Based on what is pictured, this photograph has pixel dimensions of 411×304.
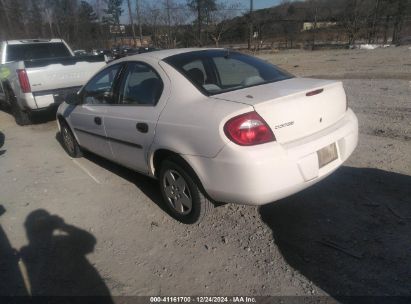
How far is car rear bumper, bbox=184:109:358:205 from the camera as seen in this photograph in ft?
8.55

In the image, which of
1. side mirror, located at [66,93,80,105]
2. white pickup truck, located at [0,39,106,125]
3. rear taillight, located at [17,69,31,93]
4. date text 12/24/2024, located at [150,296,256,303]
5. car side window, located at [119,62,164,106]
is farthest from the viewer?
white pickup truck, located at [0,39,106,125]

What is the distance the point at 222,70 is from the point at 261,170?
65.3 inches

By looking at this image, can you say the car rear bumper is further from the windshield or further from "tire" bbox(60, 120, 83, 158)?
"tire" bbox(60, 120, 83, 158)

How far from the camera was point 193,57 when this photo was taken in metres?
3.63

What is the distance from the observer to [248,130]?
263cm

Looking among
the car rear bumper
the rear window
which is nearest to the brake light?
the car rear bumper

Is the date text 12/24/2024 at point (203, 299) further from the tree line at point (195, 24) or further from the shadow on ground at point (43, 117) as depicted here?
the tree line at point (195, 24)

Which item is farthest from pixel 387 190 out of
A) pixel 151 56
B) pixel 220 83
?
pixel 151 56

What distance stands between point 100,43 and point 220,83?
1301 inches

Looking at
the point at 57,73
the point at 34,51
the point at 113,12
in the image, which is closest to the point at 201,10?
the point at 113,12

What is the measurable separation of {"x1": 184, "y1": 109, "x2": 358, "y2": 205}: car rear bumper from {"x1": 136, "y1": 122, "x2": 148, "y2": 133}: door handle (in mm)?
640

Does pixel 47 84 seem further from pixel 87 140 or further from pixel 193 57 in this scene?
pixel 193 57

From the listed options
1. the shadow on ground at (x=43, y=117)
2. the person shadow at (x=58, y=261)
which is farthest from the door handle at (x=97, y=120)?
the shadow on ground at (x=43, y=117)

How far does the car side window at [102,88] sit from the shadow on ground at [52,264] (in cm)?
149
